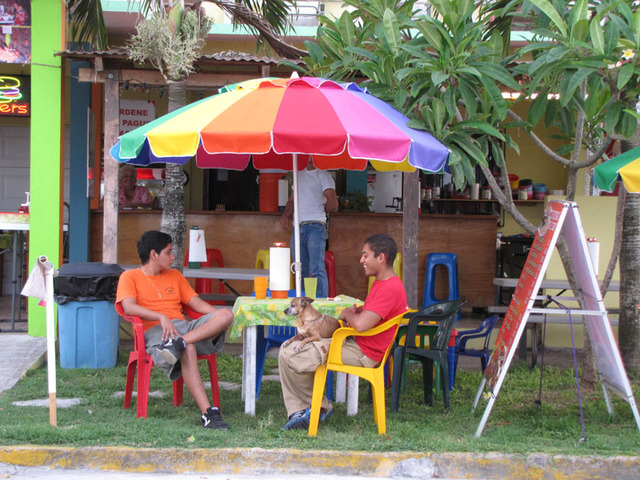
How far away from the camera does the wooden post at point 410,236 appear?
7363 mm

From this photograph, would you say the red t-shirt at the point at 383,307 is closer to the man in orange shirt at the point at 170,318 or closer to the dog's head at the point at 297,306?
the dog's head at the point at 297,306

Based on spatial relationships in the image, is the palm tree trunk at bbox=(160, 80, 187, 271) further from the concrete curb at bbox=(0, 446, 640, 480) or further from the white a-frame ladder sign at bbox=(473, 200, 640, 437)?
the white a-frame ladder sign at bbox=(473, 200, 640, 437)

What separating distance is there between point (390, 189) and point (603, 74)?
216 inches

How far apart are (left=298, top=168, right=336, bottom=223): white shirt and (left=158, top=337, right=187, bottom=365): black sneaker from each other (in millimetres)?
3003

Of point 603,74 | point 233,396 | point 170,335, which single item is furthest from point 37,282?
point 603,74

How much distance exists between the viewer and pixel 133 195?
31.2 feet

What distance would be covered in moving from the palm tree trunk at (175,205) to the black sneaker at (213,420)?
2653mm

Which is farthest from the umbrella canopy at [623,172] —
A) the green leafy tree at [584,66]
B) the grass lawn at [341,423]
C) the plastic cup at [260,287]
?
the plastic cup at [260,287]

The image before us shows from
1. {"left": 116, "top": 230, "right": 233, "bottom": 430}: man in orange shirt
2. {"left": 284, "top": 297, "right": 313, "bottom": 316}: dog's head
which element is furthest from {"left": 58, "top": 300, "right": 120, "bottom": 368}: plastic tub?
{"left": 284, "top": 297, "right": 313, "bottom": 316}: dog's head

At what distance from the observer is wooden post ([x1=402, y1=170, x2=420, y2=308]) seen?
7.36 m

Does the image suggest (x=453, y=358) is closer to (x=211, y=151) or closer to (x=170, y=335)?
(x=170, y=335)

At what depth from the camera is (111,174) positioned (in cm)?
761

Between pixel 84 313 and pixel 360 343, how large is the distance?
3.05 meters

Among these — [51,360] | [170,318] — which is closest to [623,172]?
[170,318]
